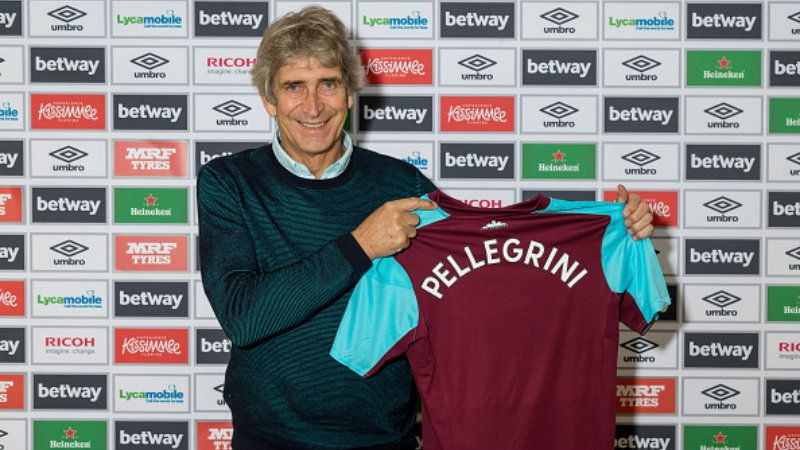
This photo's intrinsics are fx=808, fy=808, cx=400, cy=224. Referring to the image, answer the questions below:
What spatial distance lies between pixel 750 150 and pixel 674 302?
773 mm

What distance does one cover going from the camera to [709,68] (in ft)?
12.0

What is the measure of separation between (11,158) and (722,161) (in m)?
3.22

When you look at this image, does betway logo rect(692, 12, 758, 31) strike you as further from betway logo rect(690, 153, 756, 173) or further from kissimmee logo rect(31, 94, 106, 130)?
kissimmee logo rect(31, 94, 106, 130)

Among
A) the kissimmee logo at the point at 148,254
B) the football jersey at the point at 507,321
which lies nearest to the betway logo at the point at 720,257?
the football jersey at the point at 507,321

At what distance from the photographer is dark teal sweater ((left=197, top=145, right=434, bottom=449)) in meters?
2.03

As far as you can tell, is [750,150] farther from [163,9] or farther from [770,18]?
[163,9]

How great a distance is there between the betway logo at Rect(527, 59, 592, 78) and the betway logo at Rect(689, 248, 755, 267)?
96cm

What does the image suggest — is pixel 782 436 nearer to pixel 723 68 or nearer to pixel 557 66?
pixel 723 68

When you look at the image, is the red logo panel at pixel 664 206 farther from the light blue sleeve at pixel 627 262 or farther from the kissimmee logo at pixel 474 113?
the light blue sleeve at pixel 627 262

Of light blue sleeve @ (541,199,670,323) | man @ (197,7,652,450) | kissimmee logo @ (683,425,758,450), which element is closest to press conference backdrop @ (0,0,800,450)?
kissimmee logo @ (683,425,758,450)

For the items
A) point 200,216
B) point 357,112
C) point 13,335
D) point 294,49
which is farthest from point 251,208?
point 13,335

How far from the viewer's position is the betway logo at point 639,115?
12.0 ft

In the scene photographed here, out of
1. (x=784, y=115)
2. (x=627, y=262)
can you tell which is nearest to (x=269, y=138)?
(x=627, y=262)

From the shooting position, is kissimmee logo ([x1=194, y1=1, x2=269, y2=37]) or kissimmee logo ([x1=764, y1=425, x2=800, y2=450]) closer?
kissimmee logo ([x1=194, y1=1, x2=269, y2=37])
